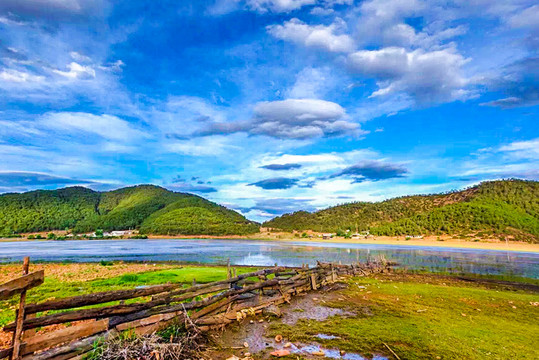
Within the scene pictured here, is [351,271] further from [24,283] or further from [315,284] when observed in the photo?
[24,283]

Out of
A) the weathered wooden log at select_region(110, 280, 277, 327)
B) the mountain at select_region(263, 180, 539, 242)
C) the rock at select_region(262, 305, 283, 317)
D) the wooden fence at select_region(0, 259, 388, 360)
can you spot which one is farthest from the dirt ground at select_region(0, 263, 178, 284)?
the mountain at select_region(263, 180, 539, 242)

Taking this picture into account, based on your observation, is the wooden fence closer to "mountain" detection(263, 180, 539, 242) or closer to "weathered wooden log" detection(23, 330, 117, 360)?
"weathered wooden log" detection(23, 330, 117, 360)

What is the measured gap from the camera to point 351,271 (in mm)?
27766

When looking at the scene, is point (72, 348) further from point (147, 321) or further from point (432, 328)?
point (432, 328)

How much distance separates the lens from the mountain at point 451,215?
299 feet

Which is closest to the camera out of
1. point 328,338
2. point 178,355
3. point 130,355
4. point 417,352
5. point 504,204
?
point 130,355

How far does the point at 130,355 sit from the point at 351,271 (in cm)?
2410

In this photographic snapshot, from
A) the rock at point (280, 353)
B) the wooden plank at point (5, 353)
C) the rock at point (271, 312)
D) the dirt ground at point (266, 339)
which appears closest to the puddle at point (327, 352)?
the dirt ground at point (266, 339)

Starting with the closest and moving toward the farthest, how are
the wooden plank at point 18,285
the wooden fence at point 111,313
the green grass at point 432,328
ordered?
the wooden plank at point 18,285 < the wooden fence at point 111,313 < the green grass at point 432,328

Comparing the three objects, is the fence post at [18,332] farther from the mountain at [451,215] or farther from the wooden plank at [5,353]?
the mountain at [451,215]

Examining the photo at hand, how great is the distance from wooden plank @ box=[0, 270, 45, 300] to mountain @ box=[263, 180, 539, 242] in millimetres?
109079

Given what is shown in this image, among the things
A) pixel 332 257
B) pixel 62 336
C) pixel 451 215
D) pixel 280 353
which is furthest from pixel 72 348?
pixel 451 215

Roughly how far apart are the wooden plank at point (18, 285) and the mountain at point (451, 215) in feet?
358

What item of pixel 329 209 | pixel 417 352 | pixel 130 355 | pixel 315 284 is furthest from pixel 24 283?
pixel 329 209
